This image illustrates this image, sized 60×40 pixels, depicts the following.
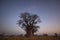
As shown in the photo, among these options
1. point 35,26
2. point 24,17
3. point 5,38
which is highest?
point 24,17

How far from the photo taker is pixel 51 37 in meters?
6.20

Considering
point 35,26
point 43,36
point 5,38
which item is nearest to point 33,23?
point 35,26

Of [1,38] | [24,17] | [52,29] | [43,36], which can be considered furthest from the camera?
[24,17]

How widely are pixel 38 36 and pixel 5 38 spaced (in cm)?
138

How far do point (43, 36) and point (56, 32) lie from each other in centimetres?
67

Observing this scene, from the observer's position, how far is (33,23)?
6.81m

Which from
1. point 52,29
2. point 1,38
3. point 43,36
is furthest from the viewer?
point 43,36

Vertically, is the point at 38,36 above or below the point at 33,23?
below

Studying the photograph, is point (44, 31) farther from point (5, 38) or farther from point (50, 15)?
point (5, 38)

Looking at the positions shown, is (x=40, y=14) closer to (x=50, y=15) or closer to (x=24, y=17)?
(x=50, y=15)

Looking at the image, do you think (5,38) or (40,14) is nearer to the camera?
(5,38)

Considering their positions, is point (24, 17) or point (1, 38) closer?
point (1, 38)

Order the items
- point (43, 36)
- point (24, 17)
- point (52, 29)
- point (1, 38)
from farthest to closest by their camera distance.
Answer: point (24, 17), point (43, 36), point (52, 29), point (1, 38)

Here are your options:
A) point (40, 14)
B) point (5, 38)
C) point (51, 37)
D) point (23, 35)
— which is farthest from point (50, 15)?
point (5, 38)
